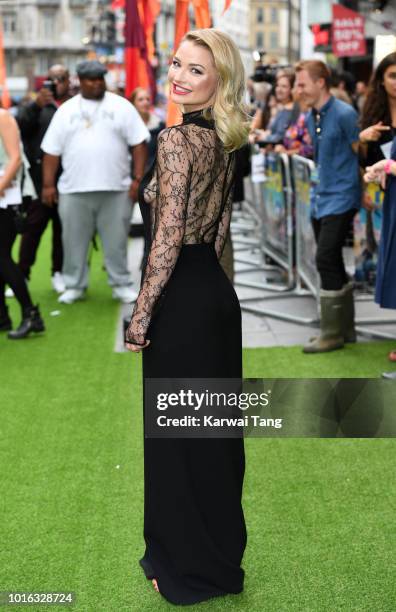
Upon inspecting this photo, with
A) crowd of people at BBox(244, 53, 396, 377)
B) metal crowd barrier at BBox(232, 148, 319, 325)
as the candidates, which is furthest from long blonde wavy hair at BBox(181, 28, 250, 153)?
metal crowd barrier at BBox(232, 148, 319, 325)

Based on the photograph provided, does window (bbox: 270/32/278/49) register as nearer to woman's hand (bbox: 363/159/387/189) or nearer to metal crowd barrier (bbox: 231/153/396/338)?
metal crowd barrier (bbox: 231/153/396/338)

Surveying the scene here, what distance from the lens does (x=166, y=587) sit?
3689 mm

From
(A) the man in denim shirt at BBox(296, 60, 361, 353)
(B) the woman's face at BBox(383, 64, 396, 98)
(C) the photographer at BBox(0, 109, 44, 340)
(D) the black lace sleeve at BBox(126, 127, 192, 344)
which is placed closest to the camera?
(D) the black lace sleeve at BBox(126, 127, 192, 344)

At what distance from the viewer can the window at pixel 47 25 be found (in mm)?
105125

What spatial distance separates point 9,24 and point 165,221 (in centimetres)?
10633

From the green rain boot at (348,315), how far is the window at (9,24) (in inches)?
3929

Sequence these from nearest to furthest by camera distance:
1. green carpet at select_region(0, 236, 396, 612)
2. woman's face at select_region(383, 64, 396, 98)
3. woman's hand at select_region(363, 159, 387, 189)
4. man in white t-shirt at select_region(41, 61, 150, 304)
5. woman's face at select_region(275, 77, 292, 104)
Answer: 1. green carpet at select_region(0, 236, 396, 612)
2. woman's hand at select_region(363, 159, 387, 189)
3. woman's face at select_region(383, 64, 396, 98)
4. man in white t-shirt at select_region(41, 61, 150, 304)
5. woman's face at select_region(275, 77, 292, 104)

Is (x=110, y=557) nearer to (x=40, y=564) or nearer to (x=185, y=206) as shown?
(x=40, y=564)

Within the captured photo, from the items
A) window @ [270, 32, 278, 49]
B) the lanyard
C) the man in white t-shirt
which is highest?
the lanyard

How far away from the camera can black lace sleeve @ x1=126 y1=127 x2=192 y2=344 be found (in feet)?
10.9

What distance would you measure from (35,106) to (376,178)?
483cm

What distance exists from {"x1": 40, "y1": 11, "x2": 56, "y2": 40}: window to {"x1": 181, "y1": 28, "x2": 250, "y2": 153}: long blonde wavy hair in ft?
347

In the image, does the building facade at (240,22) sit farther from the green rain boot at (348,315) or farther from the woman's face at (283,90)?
the green rain boot at (348,315)

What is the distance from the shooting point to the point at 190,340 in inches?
140
